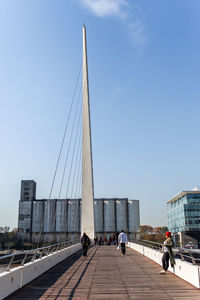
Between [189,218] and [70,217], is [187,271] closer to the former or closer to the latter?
[189,218]

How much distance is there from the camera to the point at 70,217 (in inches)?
4146

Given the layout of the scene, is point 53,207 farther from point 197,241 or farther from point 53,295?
point 53,295

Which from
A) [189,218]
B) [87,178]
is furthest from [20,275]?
[189,218]

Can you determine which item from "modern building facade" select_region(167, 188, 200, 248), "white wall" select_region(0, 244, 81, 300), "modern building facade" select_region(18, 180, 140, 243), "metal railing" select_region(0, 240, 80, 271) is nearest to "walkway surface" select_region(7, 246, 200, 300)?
"white wall" select_region(0, 244, 81, 300)

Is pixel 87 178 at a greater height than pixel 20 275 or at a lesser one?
greater

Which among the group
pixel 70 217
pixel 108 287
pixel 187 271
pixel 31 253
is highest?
pixel 70 217

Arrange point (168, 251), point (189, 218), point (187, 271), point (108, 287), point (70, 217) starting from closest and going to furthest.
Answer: point (108, 287) → point (187, 271) → point (168, 251) → point (189, 218) → point (70, 217)

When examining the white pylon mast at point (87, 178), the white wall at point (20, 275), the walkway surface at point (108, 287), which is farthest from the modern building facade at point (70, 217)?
the walkway surface at point (108, 287)

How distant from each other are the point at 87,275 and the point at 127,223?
331 ft

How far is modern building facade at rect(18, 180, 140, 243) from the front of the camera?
105938 millimetres

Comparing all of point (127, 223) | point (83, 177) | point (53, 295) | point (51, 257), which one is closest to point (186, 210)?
point (127, 223)

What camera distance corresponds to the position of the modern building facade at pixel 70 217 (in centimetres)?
10594

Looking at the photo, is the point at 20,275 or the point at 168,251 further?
the point at 168,251

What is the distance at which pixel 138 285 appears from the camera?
8695 mm
